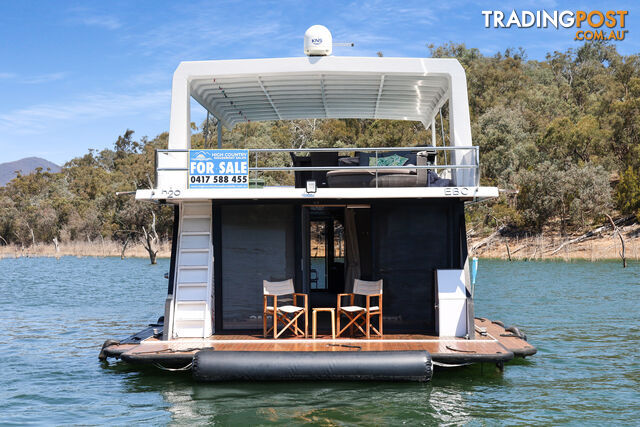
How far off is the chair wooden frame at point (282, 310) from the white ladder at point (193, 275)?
926mm

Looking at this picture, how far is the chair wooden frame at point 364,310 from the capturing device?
10.2m

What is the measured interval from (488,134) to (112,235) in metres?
31.1

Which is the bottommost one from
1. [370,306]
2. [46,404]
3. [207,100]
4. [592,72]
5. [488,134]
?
[46,404]

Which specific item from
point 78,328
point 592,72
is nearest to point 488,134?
point 592,72

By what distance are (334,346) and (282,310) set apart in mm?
1060

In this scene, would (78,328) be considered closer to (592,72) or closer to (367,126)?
(367,126)

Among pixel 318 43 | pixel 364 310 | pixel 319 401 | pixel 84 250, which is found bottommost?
pixel 319 401

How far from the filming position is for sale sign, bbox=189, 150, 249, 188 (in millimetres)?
10320

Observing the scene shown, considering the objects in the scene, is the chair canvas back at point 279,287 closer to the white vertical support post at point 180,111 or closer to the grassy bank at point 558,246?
the white vertical support post at point 180,111

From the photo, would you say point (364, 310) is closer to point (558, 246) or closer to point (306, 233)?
point (306, 233)

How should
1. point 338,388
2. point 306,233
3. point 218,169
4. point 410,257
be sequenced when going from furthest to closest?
point 306,233 < point 410,257 < point 218,169 < point 338,388

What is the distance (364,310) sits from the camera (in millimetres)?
10297

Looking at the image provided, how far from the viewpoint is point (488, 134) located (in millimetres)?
47125

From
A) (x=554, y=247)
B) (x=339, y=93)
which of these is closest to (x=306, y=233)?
(x=339, y=93)
